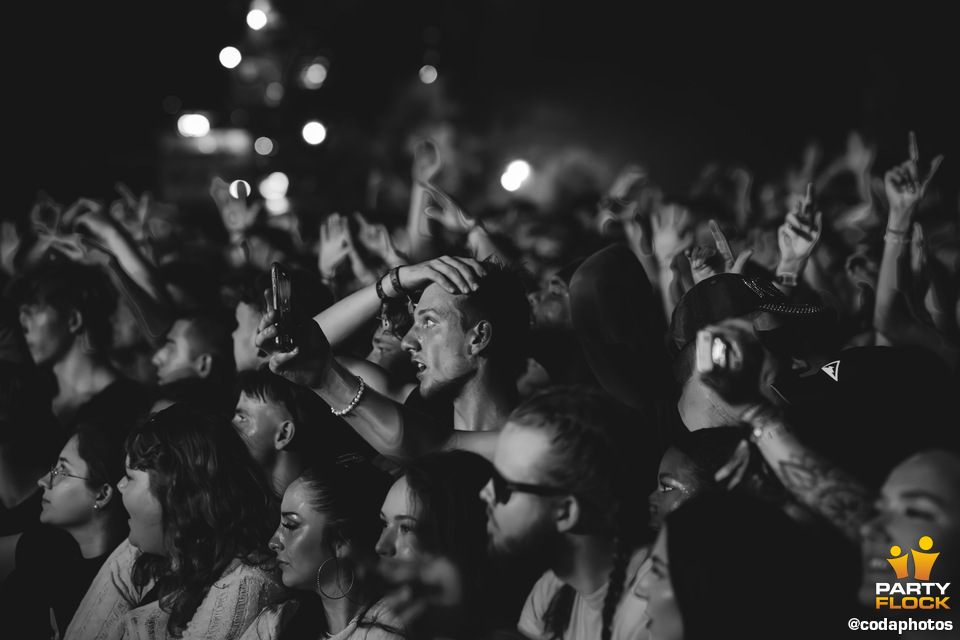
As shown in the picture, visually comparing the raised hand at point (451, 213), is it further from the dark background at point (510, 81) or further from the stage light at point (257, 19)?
the stage light at point (257, 19)

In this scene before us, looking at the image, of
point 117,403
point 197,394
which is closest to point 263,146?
point 117,403

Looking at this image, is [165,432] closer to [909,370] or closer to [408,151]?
[909,370]

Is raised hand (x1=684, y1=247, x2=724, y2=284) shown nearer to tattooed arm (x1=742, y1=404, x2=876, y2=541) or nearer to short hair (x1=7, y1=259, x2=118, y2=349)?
tattooed arm (x1=742, y1=404, x2=876, y2=541)

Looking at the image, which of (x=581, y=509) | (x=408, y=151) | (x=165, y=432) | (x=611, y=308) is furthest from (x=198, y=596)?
(x=408, y=151)

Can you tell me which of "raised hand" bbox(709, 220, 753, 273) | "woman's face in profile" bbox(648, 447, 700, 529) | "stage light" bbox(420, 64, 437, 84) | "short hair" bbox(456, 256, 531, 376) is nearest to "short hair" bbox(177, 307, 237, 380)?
"short hair" bbox(456, 256, 531, 376)

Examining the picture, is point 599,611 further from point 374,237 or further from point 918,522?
point 374,237

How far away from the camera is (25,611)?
3.35 metres

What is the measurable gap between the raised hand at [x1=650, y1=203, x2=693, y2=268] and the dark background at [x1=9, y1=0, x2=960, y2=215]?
644 centimetres

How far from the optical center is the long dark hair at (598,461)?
2.10 metres

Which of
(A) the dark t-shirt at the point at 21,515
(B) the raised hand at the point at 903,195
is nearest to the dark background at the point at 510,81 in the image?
(B) the raised hand at the point at 903,195

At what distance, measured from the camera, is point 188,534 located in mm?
2986

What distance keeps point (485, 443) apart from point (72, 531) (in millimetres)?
1819

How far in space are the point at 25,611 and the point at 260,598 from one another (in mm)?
1174

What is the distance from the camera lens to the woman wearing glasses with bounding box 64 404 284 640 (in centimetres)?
290
